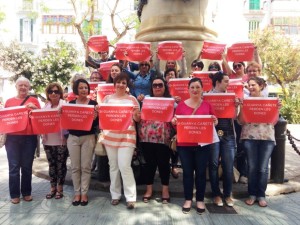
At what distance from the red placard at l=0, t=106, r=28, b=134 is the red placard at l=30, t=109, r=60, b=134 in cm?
13

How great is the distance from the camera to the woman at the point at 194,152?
452 cm

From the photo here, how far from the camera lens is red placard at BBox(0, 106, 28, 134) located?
4.79 m

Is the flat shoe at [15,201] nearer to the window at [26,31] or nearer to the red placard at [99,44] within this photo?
the red placard at [99,44]

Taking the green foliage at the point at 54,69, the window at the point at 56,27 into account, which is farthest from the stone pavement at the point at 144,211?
the window at the point at 56,27

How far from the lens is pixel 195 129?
4363mm

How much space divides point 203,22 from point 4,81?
39.3 m

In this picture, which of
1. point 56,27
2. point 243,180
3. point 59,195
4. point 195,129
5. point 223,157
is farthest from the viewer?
point 56,27

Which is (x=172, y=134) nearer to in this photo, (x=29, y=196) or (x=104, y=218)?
(x=104, y=218)

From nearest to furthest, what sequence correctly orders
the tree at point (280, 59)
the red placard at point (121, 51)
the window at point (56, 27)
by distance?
the red placard at point (121, 51) → the tree at point (280, 59) → the window at point (56, 27)

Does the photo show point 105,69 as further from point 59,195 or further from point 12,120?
point 59,195

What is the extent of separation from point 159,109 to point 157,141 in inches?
19.8

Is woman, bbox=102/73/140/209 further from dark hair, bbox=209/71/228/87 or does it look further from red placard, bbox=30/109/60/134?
dark hair, bbox=209/71/228/87

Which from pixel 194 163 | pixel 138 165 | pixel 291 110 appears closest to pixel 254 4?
pixel 291 110

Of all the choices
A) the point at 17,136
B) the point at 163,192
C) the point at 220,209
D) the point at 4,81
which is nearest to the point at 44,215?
the point at 17,136
